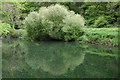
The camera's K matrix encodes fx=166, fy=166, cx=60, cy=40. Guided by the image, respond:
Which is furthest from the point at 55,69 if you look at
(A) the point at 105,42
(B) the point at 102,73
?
(A) the point at 105,42

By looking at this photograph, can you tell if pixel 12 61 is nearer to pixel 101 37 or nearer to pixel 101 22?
pixel 101 37

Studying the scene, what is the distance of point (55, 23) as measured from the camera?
965 inches

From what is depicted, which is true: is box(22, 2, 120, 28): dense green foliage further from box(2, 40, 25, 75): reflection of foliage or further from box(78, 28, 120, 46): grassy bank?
box(2, 40, 25, 75): reflection of foliage

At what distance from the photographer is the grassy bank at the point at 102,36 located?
19023 mm

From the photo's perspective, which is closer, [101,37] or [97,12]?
[101,37]

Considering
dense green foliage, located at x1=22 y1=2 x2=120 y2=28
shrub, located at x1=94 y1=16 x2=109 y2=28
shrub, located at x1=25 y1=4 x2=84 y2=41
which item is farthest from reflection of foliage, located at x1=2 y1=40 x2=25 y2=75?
shrub, located at x1=94 y1=16 x2=109 y2=28

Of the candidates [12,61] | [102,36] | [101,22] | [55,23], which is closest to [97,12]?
[101,22]

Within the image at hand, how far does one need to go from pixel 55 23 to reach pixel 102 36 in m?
7.43

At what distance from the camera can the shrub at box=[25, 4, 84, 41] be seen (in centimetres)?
2312

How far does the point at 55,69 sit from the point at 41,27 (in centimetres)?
1656

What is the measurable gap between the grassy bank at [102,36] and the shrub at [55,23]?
1532 mm

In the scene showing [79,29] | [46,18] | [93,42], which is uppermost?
[46,18]

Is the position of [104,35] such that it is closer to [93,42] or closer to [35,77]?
[93,42]

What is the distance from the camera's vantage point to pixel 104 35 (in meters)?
20.3
